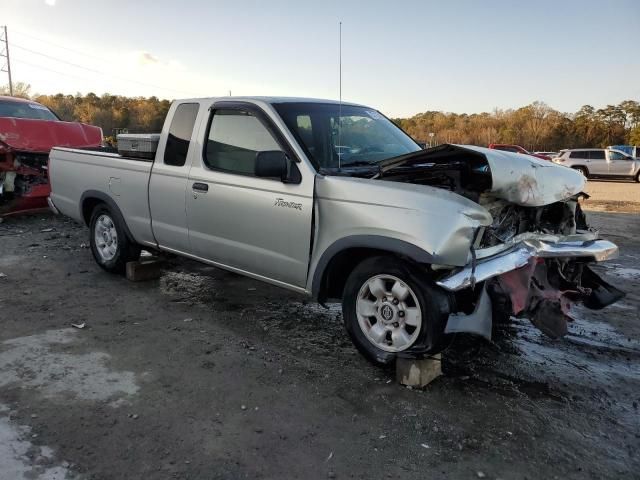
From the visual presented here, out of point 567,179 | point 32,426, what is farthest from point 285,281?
point 567,179

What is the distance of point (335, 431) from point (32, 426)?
173cm

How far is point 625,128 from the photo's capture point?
78.7m

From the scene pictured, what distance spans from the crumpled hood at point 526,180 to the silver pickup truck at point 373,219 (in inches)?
0.4

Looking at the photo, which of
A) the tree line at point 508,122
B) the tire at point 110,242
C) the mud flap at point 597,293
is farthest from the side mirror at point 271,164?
the tree line at point 508,122

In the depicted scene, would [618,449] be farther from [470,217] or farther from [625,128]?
[625,128]

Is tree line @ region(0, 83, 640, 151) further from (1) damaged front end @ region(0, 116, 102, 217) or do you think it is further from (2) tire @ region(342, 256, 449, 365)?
(2) tire @ region(342, 256, 449, 365)

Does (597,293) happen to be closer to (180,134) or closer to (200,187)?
(200,187)

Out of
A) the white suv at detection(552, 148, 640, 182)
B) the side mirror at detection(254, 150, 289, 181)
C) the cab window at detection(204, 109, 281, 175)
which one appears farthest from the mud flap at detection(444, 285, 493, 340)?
the white suv at detection(552, 148, 640, 182)

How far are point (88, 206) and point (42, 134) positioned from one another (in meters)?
4.09

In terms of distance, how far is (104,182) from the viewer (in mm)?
5895

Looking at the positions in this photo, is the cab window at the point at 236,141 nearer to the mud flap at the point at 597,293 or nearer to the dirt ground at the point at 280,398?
the dirt ground at the point at 280,398

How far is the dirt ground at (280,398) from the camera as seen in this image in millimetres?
2754

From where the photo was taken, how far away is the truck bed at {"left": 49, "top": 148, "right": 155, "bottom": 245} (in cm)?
546

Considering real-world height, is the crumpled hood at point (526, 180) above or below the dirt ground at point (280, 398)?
A: above
